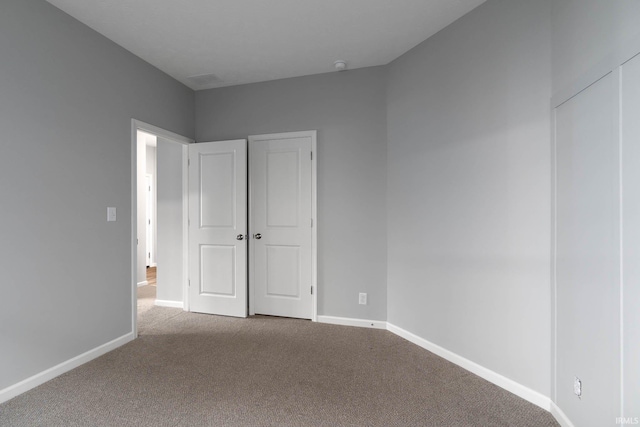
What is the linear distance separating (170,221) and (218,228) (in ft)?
2.43

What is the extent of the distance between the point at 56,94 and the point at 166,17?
3.35 ft

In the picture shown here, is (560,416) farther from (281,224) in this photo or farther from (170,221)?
(170,221)

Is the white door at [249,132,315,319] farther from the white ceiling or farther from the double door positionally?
the white ceiling

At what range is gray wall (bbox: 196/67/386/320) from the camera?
3.20 meters

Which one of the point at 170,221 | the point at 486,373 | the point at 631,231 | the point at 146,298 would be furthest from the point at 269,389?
the point at 146,298

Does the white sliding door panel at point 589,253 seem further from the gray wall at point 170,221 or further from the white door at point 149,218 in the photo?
the white door at point 149,218

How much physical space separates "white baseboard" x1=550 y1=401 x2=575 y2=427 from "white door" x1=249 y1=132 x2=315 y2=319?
7.23ft

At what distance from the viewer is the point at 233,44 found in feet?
9.09

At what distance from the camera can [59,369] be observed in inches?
88.1

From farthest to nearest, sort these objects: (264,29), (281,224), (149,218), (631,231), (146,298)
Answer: (149,218)
(146,298)
(281,224)
(264,29)
(631,231)

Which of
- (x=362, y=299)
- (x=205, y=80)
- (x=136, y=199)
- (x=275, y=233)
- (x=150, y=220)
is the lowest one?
(x=362, y=299)

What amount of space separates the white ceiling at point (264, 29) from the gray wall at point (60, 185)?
32 cm

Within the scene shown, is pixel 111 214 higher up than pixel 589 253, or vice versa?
pixel 111 214

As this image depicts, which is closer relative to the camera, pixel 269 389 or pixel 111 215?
pixel 269 389
